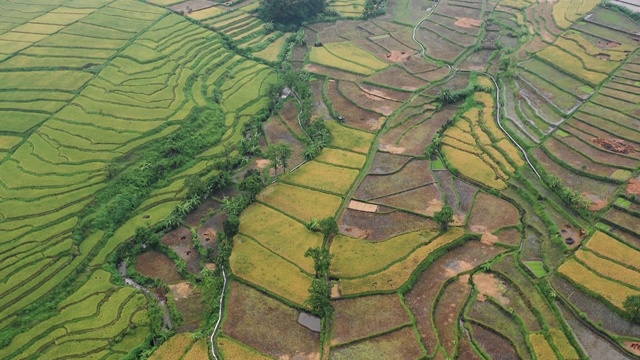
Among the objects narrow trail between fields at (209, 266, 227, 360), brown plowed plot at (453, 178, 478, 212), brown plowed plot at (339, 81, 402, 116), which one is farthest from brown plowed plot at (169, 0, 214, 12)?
narrow trail between fields at (209, 266, 227, 360)

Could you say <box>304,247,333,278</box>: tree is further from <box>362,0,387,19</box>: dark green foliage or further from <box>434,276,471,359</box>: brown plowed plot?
<box>362,0,387,19</box>: dark green foliage

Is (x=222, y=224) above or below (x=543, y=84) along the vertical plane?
below

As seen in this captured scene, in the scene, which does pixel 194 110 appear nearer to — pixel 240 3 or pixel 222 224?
pixel 222 224

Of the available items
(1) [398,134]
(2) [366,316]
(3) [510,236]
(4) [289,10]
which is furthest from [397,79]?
(2) [366,316]

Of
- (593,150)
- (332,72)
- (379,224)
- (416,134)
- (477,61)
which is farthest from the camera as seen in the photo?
(477,61)

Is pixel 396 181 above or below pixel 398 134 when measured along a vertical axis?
below

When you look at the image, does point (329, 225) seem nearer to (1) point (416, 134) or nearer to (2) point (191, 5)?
(1) point (416, 134)

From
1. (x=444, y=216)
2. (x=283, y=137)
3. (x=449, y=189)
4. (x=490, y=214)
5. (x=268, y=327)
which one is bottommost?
(x=268, y=327)

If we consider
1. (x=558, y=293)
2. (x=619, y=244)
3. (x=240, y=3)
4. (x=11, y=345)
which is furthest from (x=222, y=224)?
(x=240, y=3)
